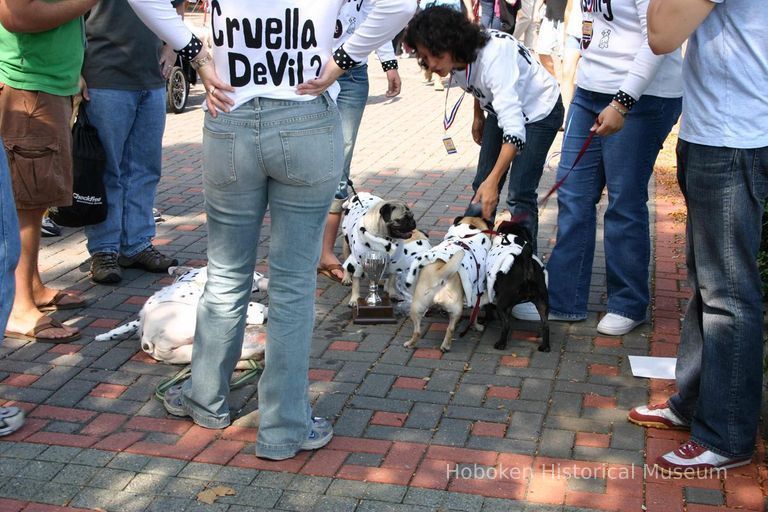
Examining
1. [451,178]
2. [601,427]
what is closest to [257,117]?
[601,427]

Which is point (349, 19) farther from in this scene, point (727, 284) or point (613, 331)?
point (727, 284)

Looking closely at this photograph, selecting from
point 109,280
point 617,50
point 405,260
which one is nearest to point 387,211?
point 405,260

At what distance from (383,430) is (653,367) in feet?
4.74

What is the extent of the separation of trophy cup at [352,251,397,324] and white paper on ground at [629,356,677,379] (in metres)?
1.33

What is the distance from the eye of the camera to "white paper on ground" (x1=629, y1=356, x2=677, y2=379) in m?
4.52

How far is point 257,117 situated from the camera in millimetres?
3445

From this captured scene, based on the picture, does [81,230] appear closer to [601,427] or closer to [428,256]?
[428,256]

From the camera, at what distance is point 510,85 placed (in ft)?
16.0

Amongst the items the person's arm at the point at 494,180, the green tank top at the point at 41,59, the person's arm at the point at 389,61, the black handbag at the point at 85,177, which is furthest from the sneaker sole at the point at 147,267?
the person's arm at the point at 494,180

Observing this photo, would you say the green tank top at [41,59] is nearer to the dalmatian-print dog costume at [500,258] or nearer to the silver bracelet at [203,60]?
the silver bracelet at [203,60]

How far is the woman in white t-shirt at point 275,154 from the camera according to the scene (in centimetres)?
342

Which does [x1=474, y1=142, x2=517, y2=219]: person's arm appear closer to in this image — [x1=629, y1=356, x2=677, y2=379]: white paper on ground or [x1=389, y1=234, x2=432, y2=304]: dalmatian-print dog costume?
[x1=389, y1=234, x2=432, y2=304]: dalmatian-print dog costume

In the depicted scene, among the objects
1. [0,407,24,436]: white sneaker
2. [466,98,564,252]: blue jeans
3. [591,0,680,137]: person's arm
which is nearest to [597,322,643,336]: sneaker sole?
[466,98,564,252]: blue jeans

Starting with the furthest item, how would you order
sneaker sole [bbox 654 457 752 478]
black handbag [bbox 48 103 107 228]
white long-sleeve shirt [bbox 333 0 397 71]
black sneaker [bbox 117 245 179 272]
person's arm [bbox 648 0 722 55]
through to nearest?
black sneaker [bbox 117 245 179 272] → black handbag [bbox 48 103 107 228] → white long-sleeve shirt [bbox 333 0 397 71] → sneaker sole [bbox 654 457 752 478] → person's arm [bbox 648 0 722 55]
